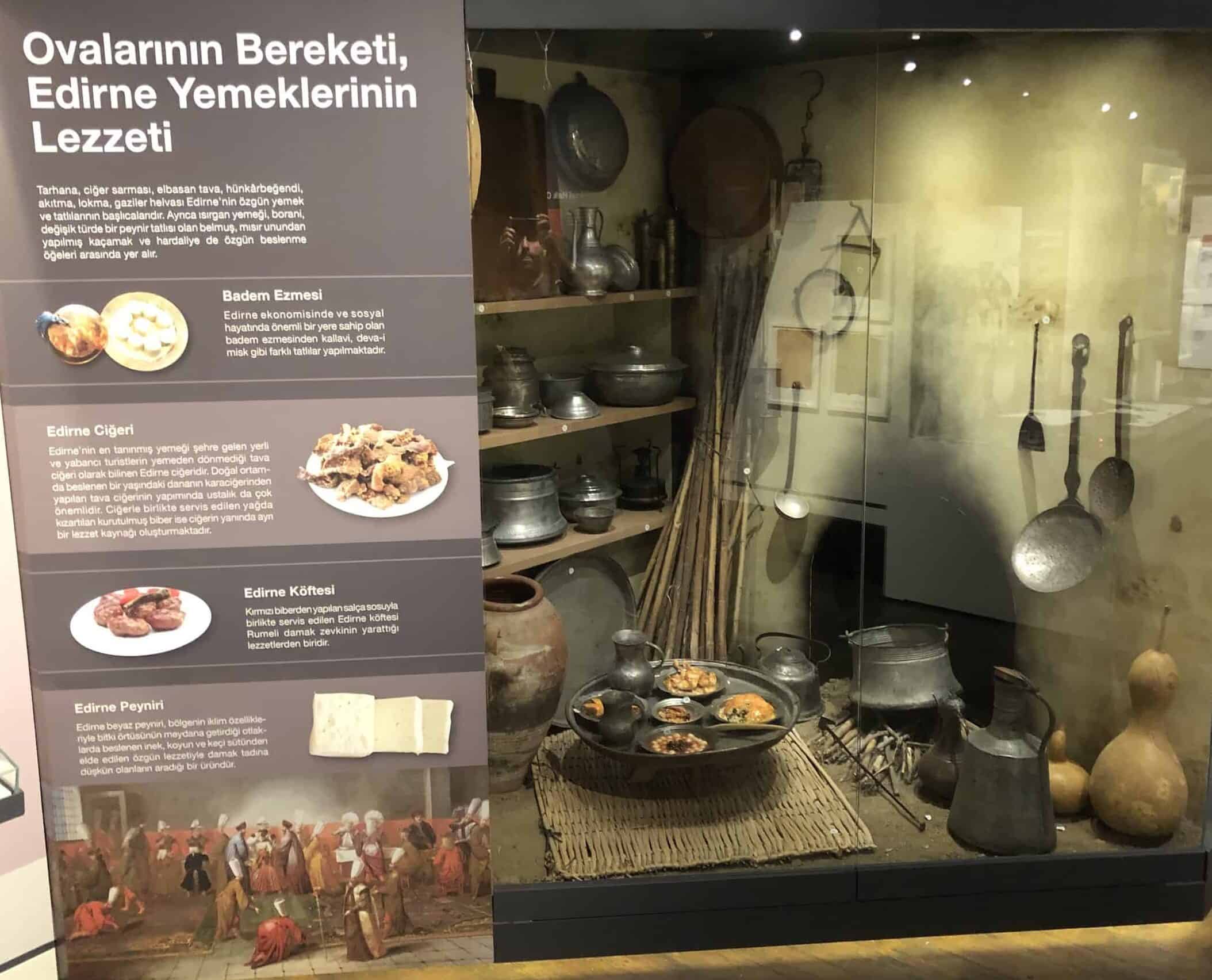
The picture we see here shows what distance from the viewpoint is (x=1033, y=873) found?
212cm

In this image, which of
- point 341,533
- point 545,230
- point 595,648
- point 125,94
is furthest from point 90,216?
point 595,648

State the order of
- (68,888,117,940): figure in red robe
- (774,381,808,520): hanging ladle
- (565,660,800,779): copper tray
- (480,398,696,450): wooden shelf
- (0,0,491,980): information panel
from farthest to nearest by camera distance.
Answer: (774,381,808,520): hanging ladle, (565,660,800,779): copper tray, (480,398,696,450): wooden shelf, (68,888,117,940): figure in red robe, (0,0,491,980): information panel

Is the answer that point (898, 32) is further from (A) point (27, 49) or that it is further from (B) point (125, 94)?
(A) point (27, 49)

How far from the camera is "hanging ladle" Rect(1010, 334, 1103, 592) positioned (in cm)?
234

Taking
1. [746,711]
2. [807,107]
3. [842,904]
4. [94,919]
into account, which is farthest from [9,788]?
[807,107]

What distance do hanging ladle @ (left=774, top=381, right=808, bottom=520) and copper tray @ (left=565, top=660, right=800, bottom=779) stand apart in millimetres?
382

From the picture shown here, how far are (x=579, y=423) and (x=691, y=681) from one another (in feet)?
2.15

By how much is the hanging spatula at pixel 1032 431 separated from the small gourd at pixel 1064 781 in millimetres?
665

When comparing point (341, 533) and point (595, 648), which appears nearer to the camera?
point (341, 533)

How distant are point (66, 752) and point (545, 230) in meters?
1.36

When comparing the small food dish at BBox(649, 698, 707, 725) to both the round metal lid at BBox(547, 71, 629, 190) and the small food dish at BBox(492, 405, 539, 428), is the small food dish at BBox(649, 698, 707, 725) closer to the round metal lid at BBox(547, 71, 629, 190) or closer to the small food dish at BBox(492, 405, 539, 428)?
the small food dish at BBox(492, 405, 539, 428)

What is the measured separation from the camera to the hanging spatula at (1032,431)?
2352mm

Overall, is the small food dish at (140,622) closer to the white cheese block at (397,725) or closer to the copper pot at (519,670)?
the white cheese block at (397,725)

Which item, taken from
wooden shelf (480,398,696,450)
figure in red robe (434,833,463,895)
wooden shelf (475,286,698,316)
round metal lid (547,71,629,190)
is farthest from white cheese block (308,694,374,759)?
round metal lid (547,71,629,190)
